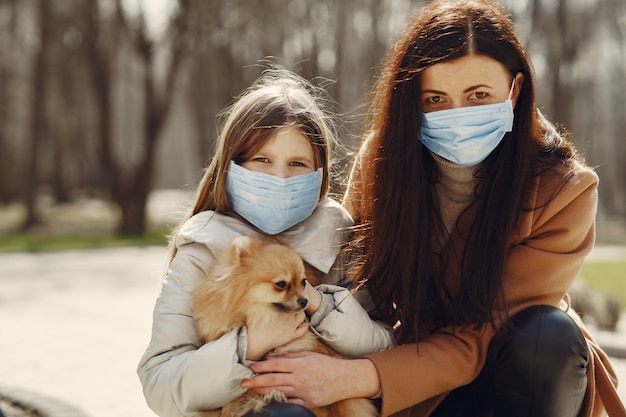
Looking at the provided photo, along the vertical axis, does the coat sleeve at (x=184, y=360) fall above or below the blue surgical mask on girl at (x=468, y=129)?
below

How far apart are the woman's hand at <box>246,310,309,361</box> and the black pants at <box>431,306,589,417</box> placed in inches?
35.4

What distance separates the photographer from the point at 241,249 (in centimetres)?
284

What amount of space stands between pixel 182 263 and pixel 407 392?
112cm

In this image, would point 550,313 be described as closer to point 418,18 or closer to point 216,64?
point 418,18

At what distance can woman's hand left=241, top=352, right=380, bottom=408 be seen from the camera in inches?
109

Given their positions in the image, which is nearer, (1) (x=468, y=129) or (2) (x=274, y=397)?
(2) (x=274, y=397)

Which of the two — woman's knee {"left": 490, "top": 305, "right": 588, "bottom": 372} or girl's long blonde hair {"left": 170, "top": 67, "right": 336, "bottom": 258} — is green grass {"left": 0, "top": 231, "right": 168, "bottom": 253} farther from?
woman's knee {"left": 490, "top": 305, "right": 588, "bottom": 372}

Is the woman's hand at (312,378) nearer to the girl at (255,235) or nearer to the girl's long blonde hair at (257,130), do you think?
the girl at (255,235)

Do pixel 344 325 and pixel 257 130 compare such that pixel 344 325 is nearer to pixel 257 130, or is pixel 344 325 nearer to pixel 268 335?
pixel 268 335

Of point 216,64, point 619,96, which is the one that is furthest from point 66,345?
point 619,96

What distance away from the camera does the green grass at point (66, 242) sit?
59.5ft

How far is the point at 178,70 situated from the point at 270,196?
1980cm

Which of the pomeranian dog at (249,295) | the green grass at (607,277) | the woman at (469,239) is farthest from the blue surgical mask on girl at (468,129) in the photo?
the green grass at (607,277)

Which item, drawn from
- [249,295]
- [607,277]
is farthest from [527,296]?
[607,277]
